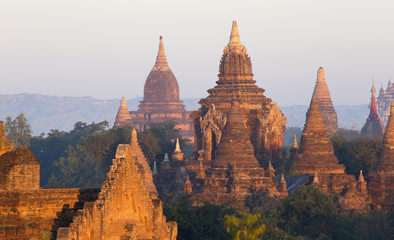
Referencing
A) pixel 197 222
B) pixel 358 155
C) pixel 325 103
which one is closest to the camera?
pixel 197 222

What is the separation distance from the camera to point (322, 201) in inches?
2574

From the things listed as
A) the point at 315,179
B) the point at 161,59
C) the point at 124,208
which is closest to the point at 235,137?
the point at 315,179

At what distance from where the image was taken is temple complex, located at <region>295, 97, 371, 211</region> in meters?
70.4

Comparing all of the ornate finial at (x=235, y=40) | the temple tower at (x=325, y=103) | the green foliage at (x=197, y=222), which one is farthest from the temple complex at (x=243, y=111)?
the temple tower at (x=325, y=103)

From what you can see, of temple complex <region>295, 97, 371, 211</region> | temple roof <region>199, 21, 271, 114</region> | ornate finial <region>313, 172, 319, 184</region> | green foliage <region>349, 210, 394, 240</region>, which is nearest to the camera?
green foliage <region>349, 210, 394, 240</region>

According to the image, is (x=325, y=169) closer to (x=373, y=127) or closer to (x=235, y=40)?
(x=235, y=40)

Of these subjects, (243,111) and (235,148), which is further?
(243,111)

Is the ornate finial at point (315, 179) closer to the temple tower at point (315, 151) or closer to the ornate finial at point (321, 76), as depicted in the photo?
the temple tower at point (315, 151)

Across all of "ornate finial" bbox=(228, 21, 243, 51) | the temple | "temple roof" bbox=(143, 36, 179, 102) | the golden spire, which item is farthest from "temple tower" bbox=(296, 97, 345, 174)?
the golden spire

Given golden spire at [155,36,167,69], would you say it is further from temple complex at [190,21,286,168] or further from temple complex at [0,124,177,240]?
temple complex at [0,124,177,240]

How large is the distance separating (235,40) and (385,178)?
1840 cm

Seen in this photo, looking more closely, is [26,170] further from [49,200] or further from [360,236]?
[360,236]

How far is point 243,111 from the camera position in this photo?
83312mm

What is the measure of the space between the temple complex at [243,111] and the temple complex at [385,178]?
8.59 meters
